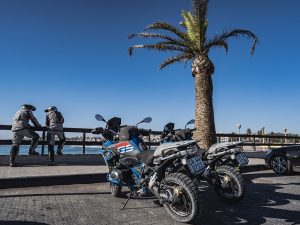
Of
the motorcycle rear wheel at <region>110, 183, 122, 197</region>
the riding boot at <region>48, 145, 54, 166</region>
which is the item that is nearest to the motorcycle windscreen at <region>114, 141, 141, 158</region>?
the motorcycle rear wheel at <region>110, 183, 122, 197</region>

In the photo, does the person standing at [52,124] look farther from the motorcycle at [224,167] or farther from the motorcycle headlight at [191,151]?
the motorcycle headlight at [191,151]

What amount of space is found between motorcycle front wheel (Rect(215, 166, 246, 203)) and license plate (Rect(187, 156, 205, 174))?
3.66ft

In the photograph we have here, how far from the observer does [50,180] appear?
25.5 ft

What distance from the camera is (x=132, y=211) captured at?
Answer: 5.37m

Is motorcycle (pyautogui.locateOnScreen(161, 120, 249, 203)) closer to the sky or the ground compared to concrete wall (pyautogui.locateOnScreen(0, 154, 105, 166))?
closer to the sky

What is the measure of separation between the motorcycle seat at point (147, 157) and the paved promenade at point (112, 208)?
0.81 metres

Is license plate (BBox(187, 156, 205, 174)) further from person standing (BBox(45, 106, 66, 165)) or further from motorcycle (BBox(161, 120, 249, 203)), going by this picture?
person standing (BBox(45, 106, 66, 165))

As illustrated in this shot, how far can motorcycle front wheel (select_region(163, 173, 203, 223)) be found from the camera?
4418mm

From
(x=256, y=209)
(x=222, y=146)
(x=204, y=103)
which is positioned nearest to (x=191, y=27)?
(x=204, y=103)

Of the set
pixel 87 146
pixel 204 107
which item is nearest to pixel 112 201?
pixel 87 146

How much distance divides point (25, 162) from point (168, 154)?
25.1 feet

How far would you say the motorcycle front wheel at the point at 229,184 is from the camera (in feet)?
18.7

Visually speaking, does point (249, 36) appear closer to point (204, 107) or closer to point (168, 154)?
point (204, 107)

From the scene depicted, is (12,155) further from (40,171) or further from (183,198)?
(183,198)
